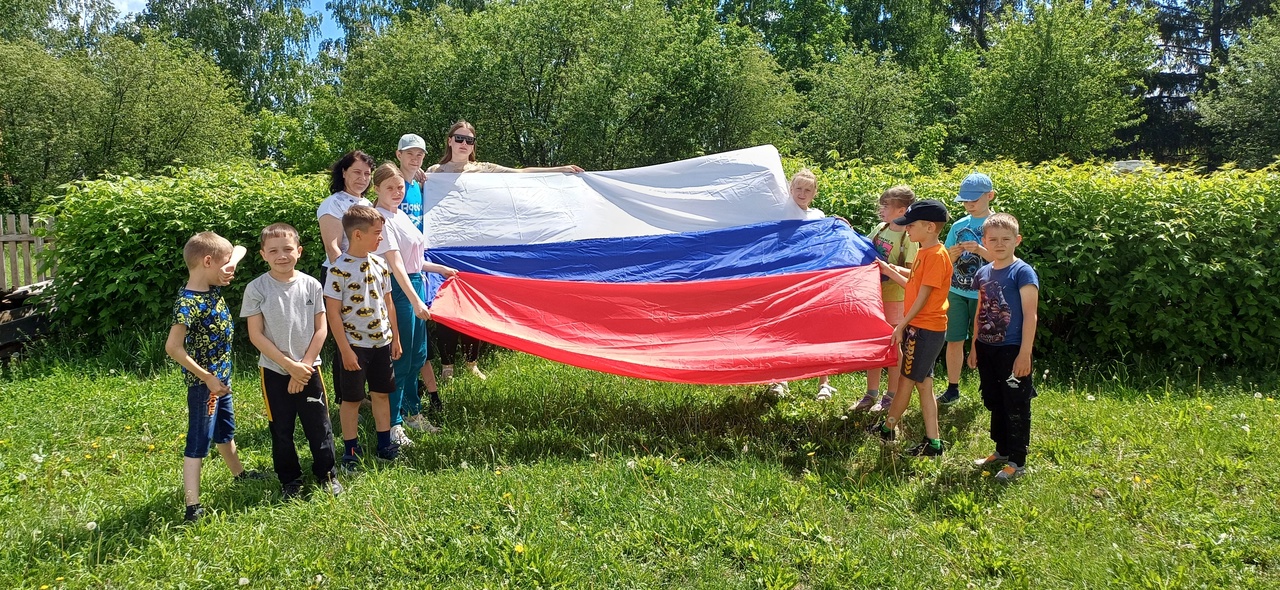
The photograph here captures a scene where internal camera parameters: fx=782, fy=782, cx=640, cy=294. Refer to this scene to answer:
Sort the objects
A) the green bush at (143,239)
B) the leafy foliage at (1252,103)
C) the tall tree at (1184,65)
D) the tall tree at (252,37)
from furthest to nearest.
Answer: the tall tree at (252,37) < the tall tree at (1184,65) < the leafy foliage at (1252,103) < the green bush at (143,239)

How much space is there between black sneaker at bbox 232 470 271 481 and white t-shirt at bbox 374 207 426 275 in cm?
119

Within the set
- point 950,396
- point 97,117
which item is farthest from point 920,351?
point 97,117

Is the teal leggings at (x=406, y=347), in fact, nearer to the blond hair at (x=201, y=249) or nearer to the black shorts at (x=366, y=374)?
the black shorts at (x=366, y=374)

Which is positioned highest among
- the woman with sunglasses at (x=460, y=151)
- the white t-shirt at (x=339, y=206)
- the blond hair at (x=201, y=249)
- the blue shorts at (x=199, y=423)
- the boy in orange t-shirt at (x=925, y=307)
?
the woman with sunglasses at (x=460, y=151)

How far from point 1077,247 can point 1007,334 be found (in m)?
2.47

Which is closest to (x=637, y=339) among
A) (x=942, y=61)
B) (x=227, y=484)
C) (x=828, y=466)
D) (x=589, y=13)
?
(x=828, y=466)

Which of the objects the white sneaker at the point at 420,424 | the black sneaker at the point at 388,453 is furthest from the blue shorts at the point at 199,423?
the white sneaker at the point at 420,424

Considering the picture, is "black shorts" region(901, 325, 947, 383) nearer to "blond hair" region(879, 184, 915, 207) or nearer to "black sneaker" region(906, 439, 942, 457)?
"black sneaker" region(906, 439, 942, 457)

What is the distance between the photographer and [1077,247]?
215 inches

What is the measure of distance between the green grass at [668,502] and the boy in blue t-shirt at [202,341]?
0.29 metres

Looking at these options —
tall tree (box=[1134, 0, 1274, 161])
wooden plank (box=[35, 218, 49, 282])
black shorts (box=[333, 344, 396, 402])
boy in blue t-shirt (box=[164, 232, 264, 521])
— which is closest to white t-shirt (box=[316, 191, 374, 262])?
black shorts (box=[333, 344, 396, 402])

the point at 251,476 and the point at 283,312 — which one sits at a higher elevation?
the point at 283,312

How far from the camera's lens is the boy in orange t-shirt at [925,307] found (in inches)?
142

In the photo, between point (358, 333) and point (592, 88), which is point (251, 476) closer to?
point (358, 333)
